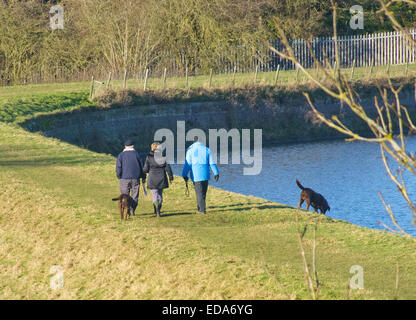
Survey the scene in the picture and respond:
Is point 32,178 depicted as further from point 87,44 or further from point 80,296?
point 87,44

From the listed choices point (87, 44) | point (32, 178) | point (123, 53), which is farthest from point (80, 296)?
point (87, 44)

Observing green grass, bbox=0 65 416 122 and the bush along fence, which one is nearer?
green grass, bbox=0 65 416 122

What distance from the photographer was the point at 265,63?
142 ft

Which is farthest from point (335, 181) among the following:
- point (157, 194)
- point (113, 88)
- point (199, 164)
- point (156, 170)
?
point (113, 88)

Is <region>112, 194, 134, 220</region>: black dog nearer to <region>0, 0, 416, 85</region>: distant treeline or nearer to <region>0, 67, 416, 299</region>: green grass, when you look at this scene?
<region>0, 67, 416, 299</region>: green grass

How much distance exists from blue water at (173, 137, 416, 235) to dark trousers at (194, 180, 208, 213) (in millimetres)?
3508

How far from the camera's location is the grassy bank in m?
9.86

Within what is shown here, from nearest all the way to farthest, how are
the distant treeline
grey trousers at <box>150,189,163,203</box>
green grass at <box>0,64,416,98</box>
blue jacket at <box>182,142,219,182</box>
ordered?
grey trousers at <box>150,189,163,203</box>, blue jacket at <box>182,142,219,182</box>, green grass at <box>0,64,416,98</box>, the distant treeline

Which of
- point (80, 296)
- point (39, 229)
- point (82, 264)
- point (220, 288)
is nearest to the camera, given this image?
point (220, 288)

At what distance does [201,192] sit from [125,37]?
87.1 ft

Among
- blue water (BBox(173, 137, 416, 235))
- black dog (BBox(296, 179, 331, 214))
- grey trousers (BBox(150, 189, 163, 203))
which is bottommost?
blue water (BBox(173, 137, 416, 235))

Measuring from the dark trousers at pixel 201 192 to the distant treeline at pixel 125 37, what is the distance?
2469cm

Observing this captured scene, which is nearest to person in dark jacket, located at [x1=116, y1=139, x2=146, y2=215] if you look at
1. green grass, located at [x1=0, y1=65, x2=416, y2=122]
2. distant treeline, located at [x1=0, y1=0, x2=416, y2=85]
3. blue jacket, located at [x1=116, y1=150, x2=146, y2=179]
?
blue jacket, located at [x1=116, y1=150, x2=146, y2=179]

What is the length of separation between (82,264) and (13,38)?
31.5m
